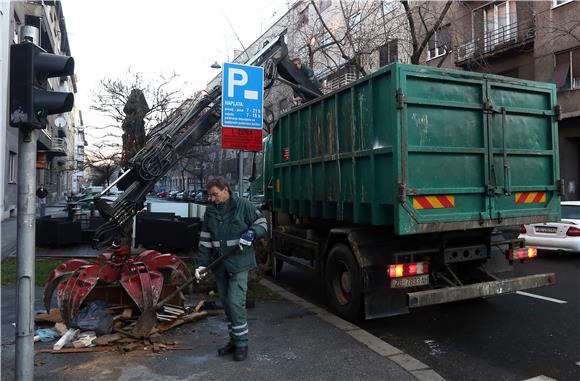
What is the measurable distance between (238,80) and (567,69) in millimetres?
16745

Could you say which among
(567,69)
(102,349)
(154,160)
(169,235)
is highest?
(567,69)

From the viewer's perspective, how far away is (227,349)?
4637 mm

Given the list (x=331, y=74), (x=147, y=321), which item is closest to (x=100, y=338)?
(x=147, y=321)

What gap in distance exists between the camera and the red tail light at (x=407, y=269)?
5.14 meters

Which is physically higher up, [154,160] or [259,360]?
[154,160]

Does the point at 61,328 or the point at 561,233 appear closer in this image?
the point at 61,328

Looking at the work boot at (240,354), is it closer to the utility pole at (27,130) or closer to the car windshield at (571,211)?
the utility pole at (27,130)

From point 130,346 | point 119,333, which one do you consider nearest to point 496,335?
point 130,346

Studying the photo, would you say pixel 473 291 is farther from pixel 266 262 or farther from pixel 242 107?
pixel 266 262

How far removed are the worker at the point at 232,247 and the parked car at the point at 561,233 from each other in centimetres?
780

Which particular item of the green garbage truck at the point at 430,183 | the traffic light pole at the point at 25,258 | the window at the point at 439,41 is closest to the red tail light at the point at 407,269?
the green garbage truck at the point at 430,183

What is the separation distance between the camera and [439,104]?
5.15 metres

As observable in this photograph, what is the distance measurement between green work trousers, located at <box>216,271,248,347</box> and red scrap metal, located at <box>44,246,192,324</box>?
1.24 metres

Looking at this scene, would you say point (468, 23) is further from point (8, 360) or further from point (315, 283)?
point (8, 360)
